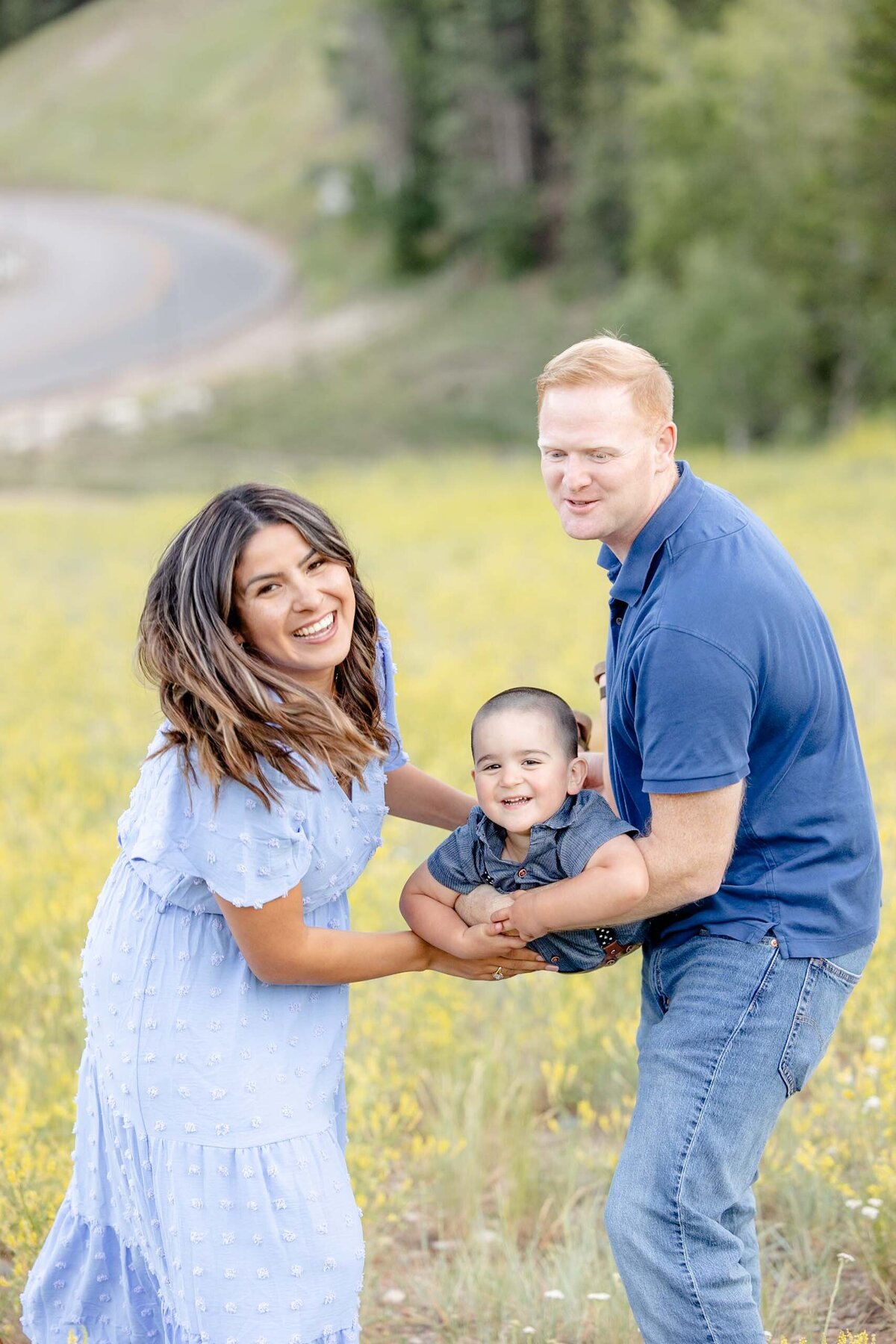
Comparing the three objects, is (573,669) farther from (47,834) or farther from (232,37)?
(232,37)

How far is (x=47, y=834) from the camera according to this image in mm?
6684

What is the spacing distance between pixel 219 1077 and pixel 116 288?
1943 inches

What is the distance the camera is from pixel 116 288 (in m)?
48.9

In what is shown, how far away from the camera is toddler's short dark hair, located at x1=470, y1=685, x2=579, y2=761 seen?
2.91 meters

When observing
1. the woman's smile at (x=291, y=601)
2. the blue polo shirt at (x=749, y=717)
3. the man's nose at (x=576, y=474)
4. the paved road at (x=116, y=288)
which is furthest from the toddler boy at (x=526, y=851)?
the paved road at (x=116, y=288)

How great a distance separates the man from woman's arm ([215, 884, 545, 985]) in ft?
1.26

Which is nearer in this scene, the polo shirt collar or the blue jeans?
the blue jeans

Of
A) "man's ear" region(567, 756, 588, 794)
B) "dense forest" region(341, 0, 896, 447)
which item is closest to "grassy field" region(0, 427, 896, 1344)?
"man's ear" region(567, 756, 588, 794)

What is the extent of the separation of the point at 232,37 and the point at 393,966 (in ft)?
290

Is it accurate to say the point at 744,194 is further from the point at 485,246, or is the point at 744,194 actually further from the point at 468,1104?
the point at 468,1104

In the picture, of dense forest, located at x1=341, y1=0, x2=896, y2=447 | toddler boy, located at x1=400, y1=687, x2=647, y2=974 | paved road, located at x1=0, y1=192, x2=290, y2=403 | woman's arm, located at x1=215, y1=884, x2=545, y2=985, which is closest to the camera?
woman's arm, located at x1=215, y1=884, x2=545, y2=985

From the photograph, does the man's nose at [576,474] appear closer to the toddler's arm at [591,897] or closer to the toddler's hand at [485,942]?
the toddler's arm at [591,897]

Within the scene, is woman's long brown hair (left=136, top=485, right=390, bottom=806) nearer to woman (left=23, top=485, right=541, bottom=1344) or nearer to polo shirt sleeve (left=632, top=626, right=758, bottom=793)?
woman (left=23, top=485, right=541, bottom=1344)

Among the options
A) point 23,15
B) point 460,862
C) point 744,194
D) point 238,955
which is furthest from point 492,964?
point 23,15
